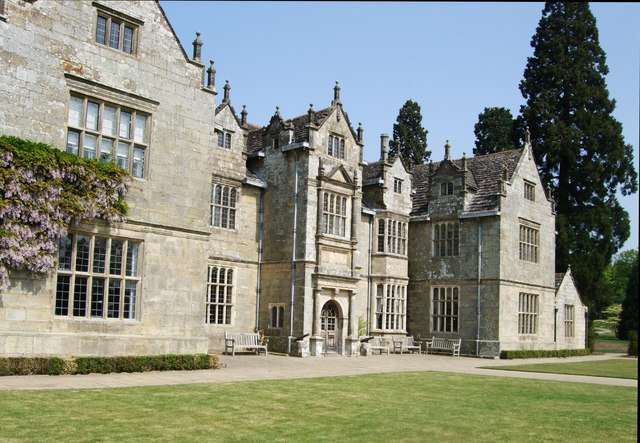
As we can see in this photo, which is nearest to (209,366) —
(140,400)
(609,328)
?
(140,400)

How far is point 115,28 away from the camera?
20.2 m

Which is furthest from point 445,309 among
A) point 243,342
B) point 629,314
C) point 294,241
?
point 629,314

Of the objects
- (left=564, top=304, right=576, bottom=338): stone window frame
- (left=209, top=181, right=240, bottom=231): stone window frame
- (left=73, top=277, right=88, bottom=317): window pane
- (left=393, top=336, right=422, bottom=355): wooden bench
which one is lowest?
(left=393, top=336, right=422, bottom=355): wooden bench

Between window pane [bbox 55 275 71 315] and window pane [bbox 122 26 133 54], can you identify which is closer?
window pane [bbox 55 275 71 315]

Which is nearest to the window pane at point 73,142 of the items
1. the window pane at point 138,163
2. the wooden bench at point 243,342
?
the window pane at point 138,163

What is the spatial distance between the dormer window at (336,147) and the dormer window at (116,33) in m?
12.8

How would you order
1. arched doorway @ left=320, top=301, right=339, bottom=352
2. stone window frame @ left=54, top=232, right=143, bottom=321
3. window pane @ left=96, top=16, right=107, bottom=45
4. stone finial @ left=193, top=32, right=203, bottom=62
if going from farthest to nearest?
arched doorway @ left=320, top=301, right=339, bottom=352 → stone finial @ left=193, top=32, right=203, bottom=62 → window pane @ left=96, top=16, right=107, bottom=45 → stone window frame @ left=54, top=232, right=143, bottom=321

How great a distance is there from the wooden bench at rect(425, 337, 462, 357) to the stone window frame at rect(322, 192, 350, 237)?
867cm

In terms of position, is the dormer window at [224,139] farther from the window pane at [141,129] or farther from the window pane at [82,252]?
the window pane at [82,252]

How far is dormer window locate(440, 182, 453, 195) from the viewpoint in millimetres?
36906

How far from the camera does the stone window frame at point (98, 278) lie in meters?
18.5

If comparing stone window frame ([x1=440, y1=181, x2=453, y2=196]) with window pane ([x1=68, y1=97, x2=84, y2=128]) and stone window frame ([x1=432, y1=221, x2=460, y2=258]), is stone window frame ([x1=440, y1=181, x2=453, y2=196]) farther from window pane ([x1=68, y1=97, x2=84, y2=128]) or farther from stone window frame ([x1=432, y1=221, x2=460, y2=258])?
window pane ([x1=68, y1=97, x2=84, y2=128])

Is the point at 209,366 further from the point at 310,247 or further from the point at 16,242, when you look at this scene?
the point at 310,247

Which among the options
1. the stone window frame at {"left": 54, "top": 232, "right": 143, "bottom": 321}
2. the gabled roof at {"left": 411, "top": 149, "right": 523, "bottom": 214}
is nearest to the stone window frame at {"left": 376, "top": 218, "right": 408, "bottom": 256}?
the gabled roof at {"left": 411, "top": 149, "right": 523, "bottom": 214}
